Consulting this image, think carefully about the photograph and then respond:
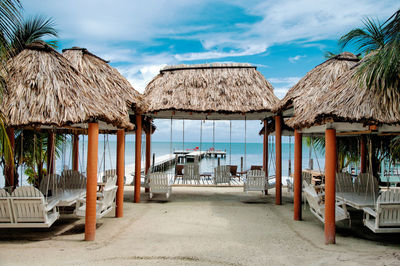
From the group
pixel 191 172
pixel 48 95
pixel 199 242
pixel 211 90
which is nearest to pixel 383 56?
pixel 199 242

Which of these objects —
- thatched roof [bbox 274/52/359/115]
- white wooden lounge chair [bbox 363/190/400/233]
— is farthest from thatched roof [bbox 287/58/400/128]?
→ white wooden lounge chair [bbox 363/190/400/233]

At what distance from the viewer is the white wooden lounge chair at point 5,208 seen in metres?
5.18

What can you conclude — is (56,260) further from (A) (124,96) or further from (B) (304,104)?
(B) (304,104)

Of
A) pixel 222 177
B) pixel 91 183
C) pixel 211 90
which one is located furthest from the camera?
pixel 222 177

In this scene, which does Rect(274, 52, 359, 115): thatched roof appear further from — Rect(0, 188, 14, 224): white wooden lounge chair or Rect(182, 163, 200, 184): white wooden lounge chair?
Rect(0, 188, 14, 224): white wooden lounge chair

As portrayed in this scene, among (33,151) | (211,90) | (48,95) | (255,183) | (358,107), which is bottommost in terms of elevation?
(255,183)

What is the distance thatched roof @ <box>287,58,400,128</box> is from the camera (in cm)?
508

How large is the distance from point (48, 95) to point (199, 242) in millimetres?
3981

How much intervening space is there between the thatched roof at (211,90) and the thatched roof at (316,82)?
177 centimetres

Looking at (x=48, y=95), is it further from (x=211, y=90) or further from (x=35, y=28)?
(x=211, y=90)

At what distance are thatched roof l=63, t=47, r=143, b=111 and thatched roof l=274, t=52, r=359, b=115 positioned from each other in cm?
422

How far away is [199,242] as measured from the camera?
539 centimetres

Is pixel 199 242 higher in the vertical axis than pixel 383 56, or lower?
lower

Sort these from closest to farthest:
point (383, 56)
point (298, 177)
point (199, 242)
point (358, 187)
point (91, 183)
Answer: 1. point (383, 56)
2. point (199, 242)
3. point (91, 183)
4. point (298, 177)
5. point (358, 187)
